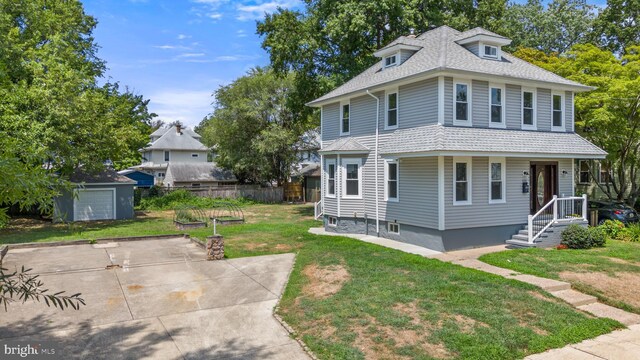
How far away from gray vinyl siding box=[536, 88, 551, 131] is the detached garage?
22088 mm

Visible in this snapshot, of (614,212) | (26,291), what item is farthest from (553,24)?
(26,291)

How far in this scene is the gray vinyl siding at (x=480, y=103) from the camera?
1523cm

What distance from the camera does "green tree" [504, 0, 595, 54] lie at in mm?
39750

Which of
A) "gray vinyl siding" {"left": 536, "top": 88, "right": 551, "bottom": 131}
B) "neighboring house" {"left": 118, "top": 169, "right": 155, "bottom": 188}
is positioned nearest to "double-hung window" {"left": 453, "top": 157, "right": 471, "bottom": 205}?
Answer: "gray vinyl siding" {"left": 536, "top": 88, "right": 551, "bottom": 131}

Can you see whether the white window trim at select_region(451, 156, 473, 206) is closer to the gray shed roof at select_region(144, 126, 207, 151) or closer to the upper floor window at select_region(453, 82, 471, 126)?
the upper floor window at select_region(453, 82, 471, 126)

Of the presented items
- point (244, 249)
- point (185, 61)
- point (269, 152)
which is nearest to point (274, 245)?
point (244, 249)

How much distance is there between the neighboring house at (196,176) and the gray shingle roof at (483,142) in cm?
2894

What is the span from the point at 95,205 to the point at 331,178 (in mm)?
15129

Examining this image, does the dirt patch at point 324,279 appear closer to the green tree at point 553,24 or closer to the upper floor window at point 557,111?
the upper floor window at point 557,111

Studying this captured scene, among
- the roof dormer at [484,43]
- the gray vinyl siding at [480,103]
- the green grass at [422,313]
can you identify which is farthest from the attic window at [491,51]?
the green grass at [422,313]

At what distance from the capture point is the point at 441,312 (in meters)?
8.02

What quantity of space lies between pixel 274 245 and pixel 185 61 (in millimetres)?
15308

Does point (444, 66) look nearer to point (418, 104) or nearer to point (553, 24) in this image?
point (418, 104)

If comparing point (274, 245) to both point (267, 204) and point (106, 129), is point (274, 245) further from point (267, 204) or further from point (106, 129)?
point (267, 204)
